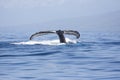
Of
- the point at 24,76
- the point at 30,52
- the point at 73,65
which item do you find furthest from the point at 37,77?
the point at 30,52

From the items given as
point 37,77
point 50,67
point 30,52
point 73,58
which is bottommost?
point 37,77

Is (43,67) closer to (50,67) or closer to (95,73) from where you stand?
(50,67)

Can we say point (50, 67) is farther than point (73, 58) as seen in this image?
No

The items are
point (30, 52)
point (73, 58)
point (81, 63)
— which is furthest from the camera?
point (30, 52)

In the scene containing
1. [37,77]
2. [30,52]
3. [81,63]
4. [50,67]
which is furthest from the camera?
[30,52]

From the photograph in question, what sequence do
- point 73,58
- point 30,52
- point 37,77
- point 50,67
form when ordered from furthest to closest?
1. point 30,52
2. point 73,58
3. point 50,67
4. point 37,77

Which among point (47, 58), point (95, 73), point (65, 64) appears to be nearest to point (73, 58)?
point (47, 58)

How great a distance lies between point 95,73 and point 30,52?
918 cm

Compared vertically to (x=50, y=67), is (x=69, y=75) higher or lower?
lower

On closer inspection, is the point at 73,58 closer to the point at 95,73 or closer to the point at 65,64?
the point at 65,64

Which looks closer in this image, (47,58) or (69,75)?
(69,75)

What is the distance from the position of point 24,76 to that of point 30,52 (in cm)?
916

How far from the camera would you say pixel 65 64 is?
18359 millimetres

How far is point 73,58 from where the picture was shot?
2106 cm
